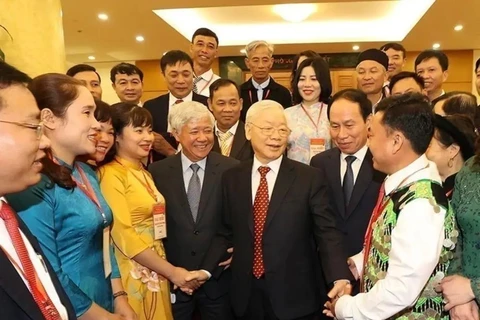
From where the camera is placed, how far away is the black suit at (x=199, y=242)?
2559 mm

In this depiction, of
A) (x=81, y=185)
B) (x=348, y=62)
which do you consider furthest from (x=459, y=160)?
(x=348, y=62)

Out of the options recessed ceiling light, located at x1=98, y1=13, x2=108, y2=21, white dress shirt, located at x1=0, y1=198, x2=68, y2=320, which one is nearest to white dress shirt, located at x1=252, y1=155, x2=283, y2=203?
white dress shirt, located at x1=0, y1=198, x2=68, y2=320

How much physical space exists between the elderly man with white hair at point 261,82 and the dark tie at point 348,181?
5.70 feet

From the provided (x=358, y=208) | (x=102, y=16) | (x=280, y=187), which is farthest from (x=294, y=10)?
(x=280, y=187)

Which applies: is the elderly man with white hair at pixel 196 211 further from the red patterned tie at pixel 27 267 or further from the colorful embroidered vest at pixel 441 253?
the red patterned tie at pixel 27 267

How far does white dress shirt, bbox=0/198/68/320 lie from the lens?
1.24 meters

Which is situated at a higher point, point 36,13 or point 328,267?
point 36,13

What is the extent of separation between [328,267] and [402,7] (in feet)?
28.2

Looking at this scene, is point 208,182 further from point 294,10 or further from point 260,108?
point 294,10

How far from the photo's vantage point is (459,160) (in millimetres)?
2195

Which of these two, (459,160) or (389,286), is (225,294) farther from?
(459,160)

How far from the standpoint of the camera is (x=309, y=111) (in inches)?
126

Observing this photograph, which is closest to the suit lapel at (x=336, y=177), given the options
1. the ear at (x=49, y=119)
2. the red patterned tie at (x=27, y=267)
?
the ear at (x=49, y=119)

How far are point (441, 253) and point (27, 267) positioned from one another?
1455 millimetres
